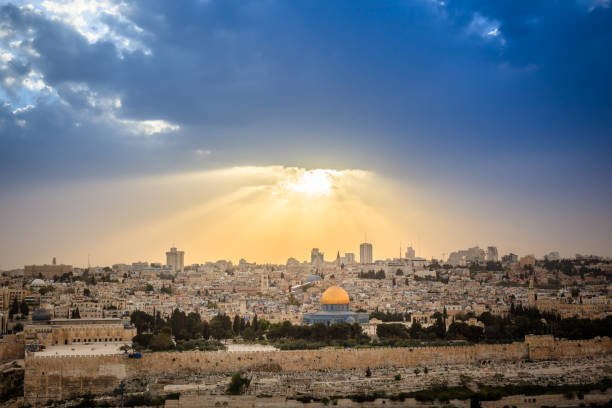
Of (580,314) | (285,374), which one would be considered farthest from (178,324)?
(580,314)

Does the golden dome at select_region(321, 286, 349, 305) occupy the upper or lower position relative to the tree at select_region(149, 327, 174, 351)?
upper

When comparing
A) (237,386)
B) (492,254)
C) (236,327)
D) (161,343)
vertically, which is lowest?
(237,386)

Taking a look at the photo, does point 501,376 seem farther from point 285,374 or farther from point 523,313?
point 523,313

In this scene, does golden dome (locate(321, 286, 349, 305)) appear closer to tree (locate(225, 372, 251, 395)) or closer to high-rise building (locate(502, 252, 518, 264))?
tree (locate(225, 372, 251, 395))

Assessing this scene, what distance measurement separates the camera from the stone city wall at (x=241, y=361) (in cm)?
2434

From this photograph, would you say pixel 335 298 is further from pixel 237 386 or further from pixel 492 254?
pixel 492 254

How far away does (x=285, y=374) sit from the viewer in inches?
1051

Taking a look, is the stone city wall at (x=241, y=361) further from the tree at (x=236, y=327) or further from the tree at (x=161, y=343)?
the tree at (x=236, y=327)

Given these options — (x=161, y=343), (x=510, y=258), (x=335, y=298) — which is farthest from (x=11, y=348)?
(x=510, y=258)

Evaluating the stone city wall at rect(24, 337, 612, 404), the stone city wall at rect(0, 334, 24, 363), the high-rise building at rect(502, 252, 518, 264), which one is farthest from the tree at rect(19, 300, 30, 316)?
the high-rise building at rect(502, 252, 518, 264)

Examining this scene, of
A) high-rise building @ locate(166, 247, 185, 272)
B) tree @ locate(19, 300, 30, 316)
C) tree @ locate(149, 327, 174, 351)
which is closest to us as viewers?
tree @ locate(149, 327, 174, 351)

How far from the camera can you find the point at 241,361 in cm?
2708

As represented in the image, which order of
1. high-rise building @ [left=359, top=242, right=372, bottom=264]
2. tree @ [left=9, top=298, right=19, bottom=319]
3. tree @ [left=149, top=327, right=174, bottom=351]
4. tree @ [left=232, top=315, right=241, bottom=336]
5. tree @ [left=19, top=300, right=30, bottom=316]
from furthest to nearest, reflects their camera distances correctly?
high-rise building @ [left=359, top=242, right=372, bottom=264], tree @ [left=19, top=300, right=30, bottom=316], tree @ [left=9, top=298, right=19, bottom=319], tree @ [left=232, top=315, right=241, bottom=336], tree @ [left=149, top=327, right=174, bottom=351]

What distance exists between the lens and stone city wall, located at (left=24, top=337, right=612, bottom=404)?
79.9 feet
